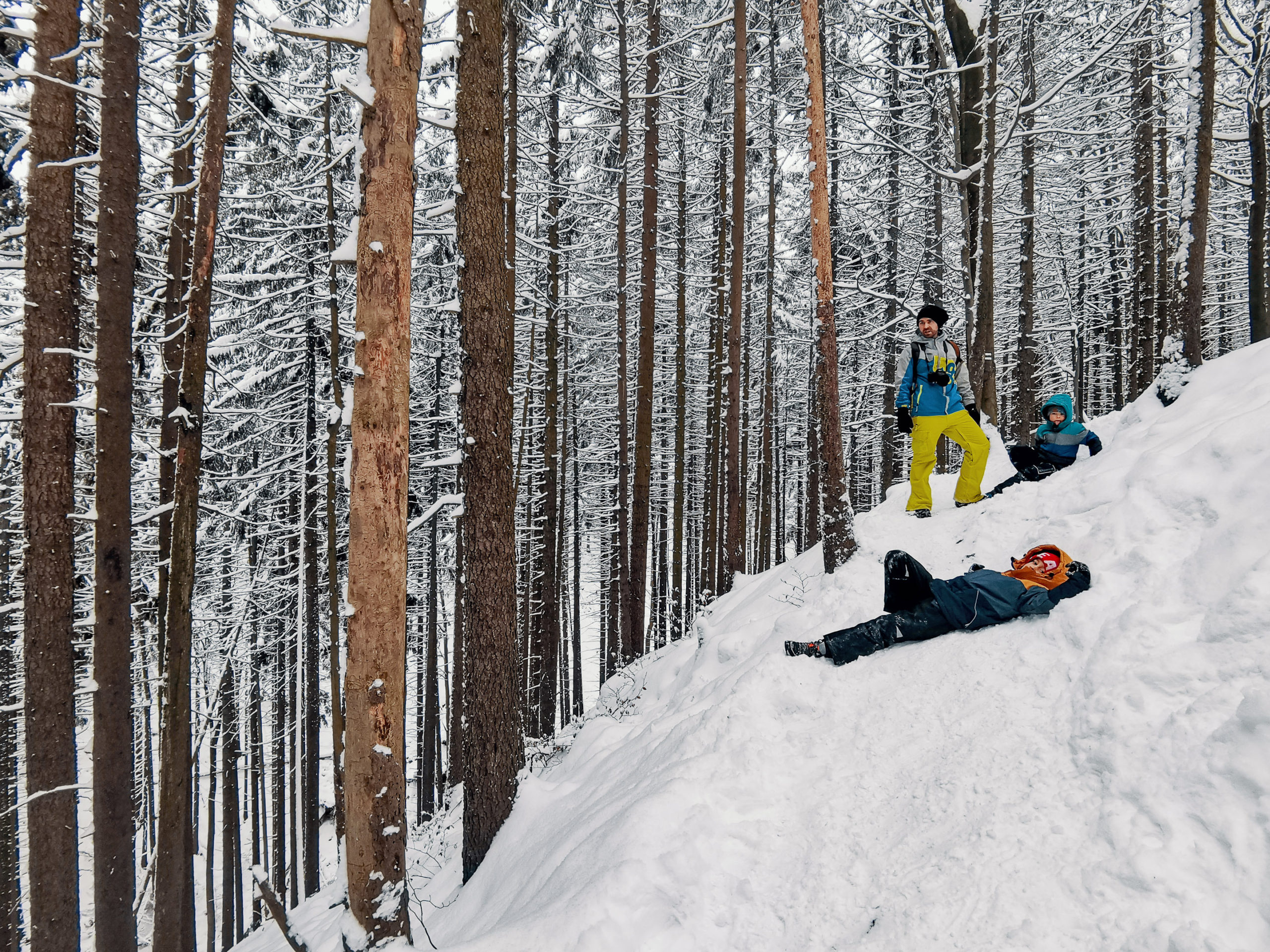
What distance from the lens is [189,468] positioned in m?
6.36

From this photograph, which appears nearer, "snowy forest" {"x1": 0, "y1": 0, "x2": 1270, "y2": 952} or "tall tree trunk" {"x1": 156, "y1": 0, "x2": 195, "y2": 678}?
"snowy forest" {"x1": 0, "y1": 0, "x2": 1270, "y2": 952}

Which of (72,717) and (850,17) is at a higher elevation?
(850,17)

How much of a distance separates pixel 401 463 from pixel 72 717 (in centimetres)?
390

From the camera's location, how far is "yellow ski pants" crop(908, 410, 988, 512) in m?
6.55

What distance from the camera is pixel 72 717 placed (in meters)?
5.02

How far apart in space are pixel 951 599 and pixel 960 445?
10.1 ft

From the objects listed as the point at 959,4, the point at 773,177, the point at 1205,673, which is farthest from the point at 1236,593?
the point at 773,177

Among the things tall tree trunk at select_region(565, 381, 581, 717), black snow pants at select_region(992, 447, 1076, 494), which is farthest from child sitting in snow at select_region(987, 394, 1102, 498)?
tall tree trunk at select_region(565, 381, 581, 717)

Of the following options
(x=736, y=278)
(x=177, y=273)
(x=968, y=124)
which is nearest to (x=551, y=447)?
(x=736, y=278)

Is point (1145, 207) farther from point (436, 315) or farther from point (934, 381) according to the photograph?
point (436, 315)

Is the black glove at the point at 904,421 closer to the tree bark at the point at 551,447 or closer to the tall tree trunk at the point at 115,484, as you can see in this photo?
the tree bark at the point at 551,447

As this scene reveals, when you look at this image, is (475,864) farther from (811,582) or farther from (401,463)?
(811,582)

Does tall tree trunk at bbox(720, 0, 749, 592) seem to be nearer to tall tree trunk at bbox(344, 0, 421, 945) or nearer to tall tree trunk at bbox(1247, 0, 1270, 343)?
tall tree trunk at bbox(1247, 0, 1270, 343)

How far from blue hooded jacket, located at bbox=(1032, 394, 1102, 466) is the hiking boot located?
12.4ft
